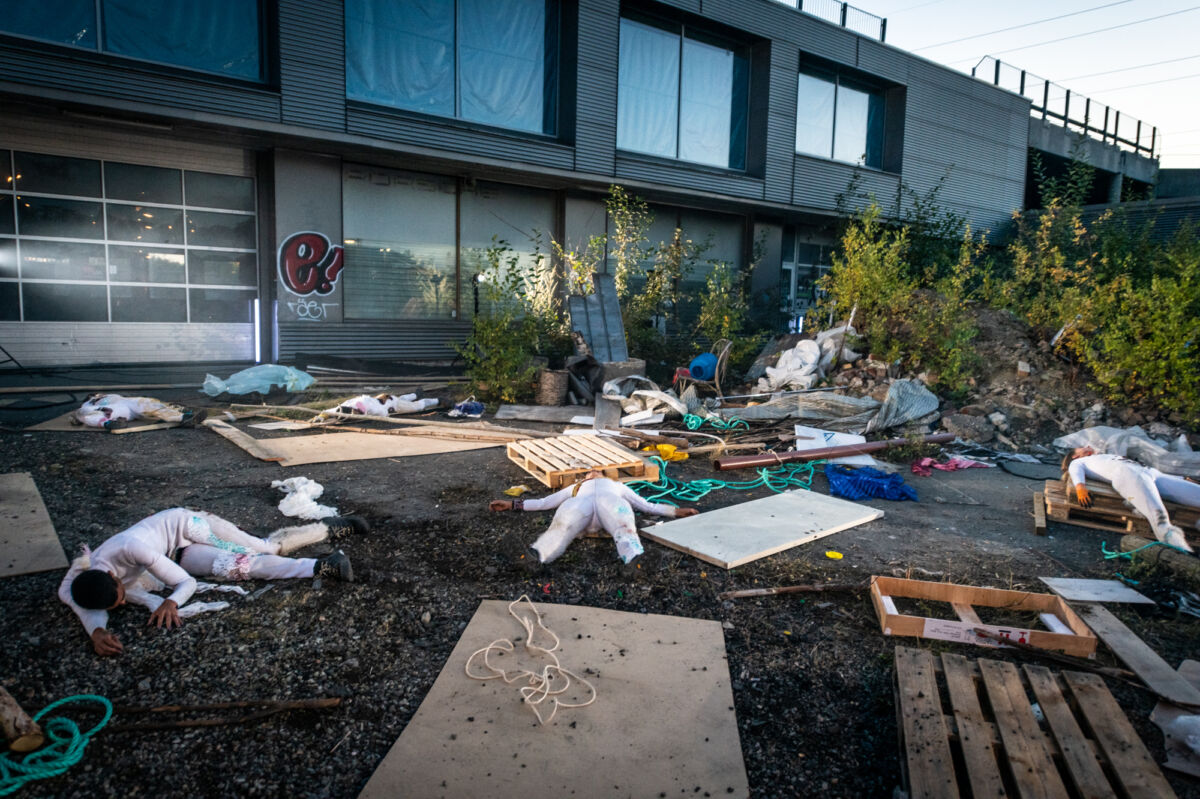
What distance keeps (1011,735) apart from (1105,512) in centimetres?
344

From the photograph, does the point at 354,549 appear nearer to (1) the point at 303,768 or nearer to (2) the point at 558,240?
(1) the point at 303,768

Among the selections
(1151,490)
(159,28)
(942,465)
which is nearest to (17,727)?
(1151,490)

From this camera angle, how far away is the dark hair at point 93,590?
9.95ft

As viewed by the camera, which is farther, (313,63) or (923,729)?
(313,63)

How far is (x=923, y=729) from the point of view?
96.3 inches

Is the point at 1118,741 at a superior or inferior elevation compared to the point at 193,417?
inferior

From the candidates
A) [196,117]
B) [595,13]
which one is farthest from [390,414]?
[595,13]

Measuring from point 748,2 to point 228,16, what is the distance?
422 inches

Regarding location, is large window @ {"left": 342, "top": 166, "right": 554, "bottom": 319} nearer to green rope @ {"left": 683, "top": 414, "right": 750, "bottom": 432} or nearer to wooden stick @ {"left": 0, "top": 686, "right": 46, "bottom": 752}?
green rope @ {"left": 683, "top": 414, "right": 750, "bottom": 432}

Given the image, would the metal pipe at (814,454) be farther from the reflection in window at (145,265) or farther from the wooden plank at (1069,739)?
the reflection in window at (145,265)

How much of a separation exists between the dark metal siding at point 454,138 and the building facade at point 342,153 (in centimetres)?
4

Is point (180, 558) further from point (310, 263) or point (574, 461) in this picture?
point (310, 263)

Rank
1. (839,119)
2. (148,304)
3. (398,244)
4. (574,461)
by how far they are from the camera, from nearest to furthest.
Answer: (574,461)
(148,304)
(398,244)
(839,119)

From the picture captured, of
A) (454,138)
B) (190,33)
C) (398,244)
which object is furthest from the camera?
(398,244)
